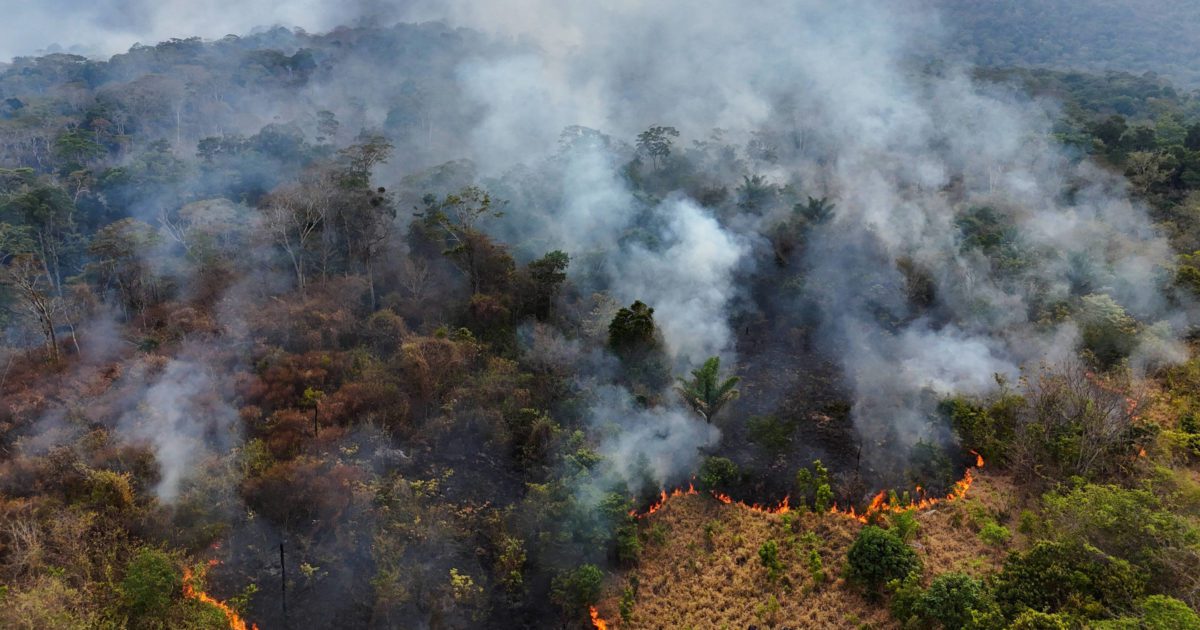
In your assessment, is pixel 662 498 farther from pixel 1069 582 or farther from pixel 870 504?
pixel 1069 582

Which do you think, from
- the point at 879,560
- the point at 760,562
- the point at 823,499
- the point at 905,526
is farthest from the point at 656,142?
the point at 879,560

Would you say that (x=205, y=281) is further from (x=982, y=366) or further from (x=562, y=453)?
(x=982, y=366)

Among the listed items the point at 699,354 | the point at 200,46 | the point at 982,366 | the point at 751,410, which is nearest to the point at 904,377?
the point at 982,366

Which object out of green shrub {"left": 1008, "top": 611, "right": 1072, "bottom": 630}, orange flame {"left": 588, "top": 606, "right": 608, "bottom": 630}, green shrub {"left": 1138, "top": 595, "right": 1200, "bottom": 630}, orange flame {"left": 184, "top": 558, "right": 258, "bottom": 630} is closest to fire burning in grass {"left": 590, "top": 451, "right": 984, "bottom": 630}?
orange flame {"left": 588, "top": 606, "right": 608, "bottom": 630}

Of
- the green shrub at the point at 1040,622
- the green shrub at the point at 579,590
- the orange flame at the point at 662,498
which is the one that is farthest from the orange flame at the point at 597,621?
the green shrub at the point at 1040,622

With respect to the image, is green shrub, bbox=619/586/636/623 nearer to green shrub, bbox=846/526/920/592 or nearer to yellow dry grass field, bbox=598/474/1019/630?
yellow dry grass field, bbox=598/474/1019/630

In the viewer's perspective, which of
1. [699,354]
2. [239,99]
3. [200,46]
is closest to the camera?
[699,354]

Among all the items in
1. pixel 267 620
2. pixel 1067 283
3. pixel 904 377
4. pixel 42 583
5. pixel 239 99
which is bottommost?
pixel 267 620
